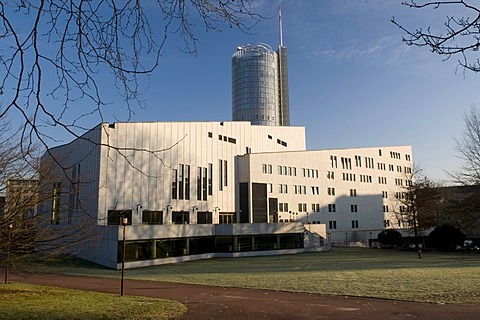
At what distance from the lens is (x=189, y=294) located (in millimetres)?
17406

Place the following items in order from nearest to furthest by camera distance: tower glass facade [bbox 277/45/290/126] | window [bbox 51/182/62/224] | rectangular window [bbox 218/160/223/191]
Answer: window [bbox 51/182/62/224] < rectangular window [bbox 218/160/223/191] < tower glass facade [bbox 277/45/290/126]

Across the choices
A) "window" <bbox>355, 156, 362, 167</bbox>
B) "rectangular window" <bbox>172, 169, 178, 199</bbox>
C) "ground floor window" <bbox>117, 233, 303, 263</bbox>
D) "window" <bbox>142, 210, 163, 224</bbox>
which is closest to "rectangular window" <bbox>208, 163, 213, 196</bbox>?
"rectangular window" <bbox>172, 169, 178, 199</bbox>

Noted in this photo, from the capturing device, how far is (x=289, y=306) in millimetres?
14109

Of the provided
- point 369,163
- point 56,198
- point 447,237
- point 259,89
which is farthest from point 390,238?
point 259,89

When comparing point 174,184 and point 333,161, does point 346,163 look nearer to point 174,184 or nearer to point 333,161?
point 333,161

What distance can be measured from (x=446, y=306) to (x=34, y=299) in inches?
560

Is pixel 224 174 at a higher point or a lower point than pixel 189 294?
higher

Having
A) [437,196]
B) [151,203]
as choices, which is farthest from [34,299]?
[437,196]

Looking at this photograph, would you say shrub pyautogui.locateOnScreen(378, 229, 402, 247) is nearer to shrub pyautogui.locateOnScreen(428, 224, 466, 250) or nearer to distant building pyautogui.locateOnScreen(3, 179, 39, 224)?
shrub pyautogui.locateOnScreen(428, 224, 466, 250)

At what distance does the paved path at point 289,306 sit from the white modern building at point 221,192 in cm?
1149

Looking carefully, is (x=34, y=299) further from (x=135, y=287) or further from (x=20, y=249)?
(x=135, y=287)

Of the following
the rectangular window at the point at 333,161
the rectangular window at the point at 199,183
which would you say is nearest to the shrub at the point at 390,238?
the rectangular window at the point at 333,161

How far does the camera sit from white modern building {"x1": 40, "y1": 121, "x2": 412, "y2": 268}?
36091 mm

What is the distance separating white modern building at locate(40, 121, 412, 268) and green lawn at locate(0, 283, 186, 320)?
1025cm
